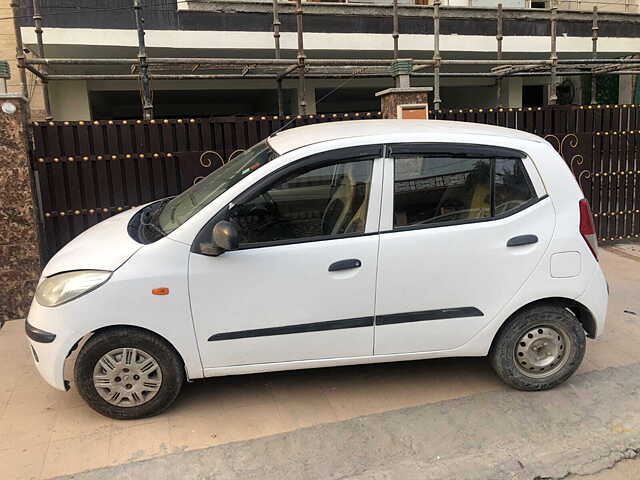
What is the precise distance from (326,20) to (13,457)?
969 centimetres

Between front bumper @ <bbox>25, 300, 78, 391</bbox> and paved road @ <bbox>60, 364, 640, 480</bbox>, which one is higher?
front bumper @ <bbox>25, 300, 78, 391</bbox>

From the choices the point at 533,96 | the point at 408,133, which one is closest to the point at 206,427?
the point at 408,133

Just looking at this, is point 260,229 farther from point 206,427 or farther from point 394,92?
point 394,92

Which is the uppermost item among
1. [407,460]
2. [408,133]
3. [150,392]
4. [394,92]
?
[394,92]

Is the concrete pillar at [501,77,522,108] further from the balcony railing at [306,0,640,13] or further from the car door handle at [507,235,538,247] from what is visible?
the car door handle at [507,235,538,247]

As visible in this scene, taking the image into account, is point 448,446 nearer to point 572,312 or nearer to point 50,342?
point 572,312

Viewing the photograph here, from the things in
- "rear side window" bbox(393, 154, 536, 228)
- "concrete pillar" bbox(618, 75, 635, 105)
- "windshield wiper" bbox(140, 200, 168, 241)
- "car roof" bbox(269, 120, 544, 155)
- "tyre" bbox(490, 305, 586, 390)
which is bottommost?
"tyre" bbox(490, 305, 586, 390)

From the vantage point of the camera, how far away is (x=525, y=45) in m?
12.0

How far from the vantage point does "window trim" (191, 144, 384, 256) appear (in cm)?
318

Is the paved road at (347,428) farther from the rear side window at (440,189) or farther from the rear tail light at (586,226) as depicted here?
the rear side window at (440,189)

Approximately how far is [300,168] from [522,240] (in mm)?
1470

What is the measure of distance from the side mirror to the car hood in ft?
1.67

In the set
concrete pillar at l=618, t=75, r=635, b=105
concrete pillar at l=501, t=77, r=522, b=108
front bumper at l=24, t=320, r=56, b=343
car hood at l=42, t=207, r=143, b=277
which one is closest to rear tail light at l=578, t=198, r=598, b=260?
car hood at l=42, t=207, r=143, b=277

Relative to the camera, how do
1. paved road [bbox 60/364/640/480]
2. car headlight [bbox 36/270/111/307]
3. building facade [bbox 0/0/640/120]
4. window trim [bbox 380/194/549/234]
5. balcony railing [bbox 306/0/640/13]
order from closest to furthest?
paved road [bbox 60/364/640/480] → car headlight [bbox 36/270/111/307] → window trim [bbox 380/194/549/234] → building facade [bbox 0/0/640/120] → balcony railing [bbox 306/0/640/13]
